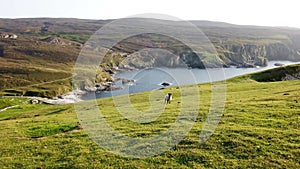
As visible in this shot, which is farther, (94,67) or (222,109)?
(94,67)

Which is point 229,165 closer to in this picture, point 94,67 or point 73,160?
point 73,160

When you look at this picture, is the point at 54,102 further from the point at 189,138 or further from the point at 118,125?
the point at 189,138

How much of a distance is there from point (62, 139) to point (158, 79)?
105 metres

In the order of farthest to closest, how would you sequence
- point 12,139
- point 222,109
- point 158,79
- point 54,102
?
point 158,79 → point 54,102 → point 222,109 → point 12,139

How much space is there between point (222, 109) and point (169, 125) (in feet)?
24.6

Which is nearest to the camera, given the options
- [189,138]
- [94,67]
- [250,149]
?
[250,149]

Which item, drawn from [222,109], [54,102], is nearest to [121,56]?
[54,102]

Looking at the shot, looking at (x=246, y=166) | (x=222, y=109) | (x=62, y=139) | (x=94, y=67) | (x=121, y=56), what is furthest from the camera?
(x=121, y=56)

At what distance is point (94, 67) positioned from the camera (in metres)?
142

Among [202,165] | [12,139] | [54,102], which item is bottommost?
[54,102]

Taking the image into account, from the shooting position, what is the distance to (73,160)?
18.3 meters

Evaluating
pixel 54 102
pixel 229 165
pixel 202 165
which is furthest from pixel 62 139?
pixel 54 102

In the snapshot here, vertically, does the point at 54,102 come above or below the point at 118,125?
below

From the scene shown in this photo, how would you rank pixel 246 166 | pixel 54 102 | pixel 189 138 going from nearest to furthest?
1. pixel 246 166
2. pixel 189 138
3. pixel 54 102
